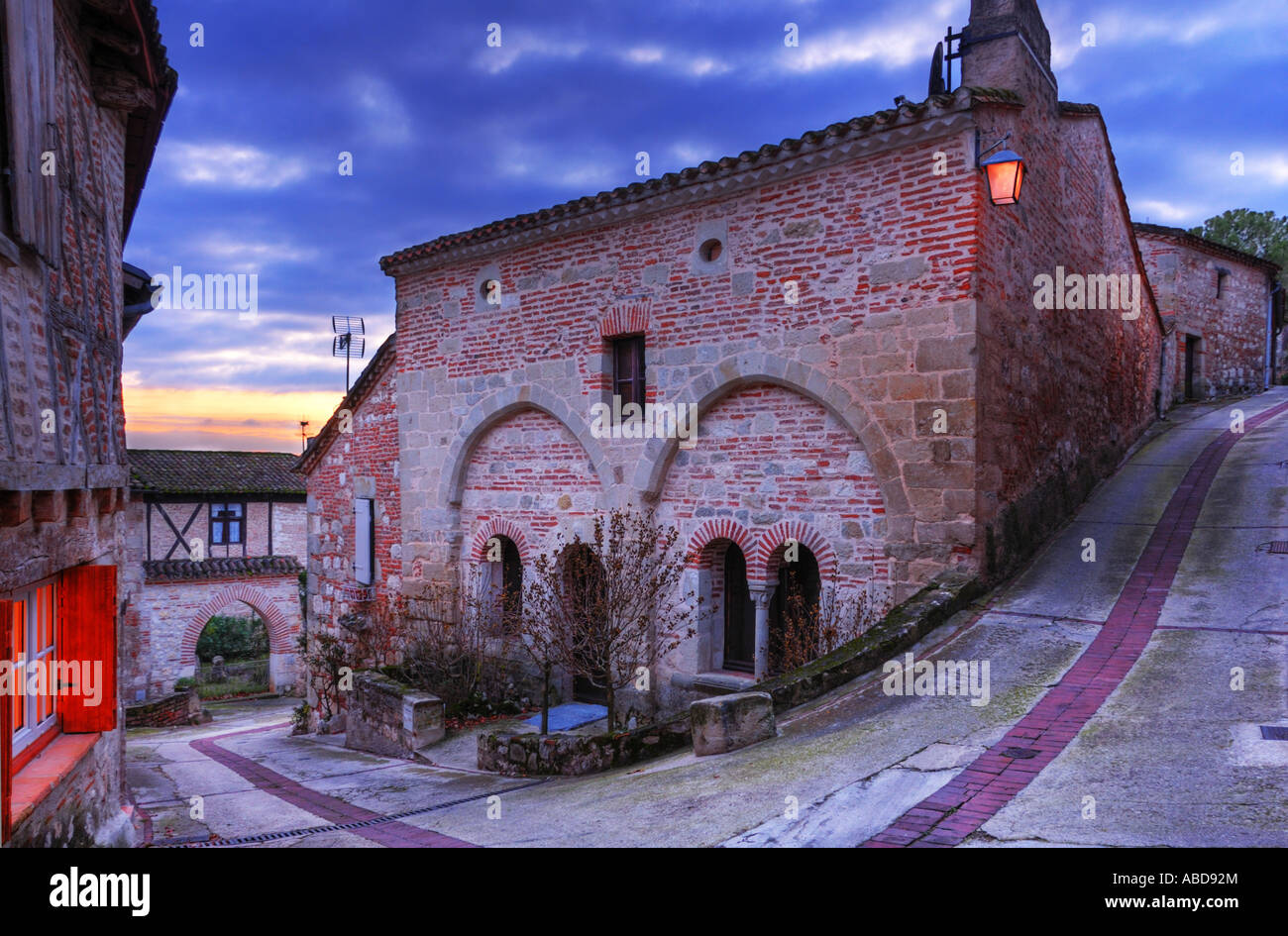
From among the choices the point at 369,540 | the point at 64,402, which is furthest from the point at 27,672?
the point at 369,540

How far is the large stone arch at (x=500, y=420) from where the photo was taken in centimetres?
1069

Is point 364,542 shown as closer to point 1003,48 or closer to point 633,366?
point 633,366

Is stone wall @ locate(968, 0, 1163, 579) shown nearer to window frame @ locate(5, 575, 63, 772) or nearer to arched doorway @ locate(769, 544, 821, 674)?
arched doorway @ locate(769, 544, 821, 674)

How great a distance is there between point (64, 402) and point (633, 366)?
6441 millimetres

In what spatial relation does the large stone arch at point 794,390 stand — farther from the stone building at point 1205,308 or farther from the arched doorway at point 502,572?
the stone building at point 1205,308

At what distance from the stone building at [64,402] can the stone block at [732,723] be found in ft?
13.6

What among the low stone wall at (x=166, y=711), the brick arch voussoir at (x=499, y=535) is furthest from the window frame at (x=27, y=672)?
the low stone wall at (x=166, y=711)

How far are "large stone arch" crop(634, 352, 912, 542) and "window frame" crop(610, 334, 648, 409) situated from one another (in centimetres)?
72

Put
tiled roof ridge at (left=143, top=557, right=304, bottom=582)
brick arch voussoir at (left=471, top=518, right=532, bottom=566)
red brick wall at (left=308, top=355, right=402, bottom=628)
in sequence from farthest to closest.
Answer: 1. tiled roof ridge at (left=143, top=557, right=304, bottom=582)
2. red brick wall at (left=308, top=355, right=402, bottom=628)
3. brick arch voussoir at (left=471, top=518, right=532, bottom=566)

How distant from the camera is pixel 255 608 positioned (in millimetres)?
23812

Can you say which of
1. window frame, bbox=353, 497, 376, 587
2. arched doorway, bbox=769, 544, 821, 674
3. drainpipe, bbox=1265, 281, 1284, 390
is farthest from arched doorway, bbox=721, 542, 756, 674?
drainpipe, bbox=1265, 281, 1284, 390

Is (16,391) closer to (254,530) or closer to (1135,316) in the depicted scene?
(1135,316)

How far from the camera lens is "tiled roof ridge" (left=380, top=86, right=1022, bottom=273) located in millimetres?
7859
